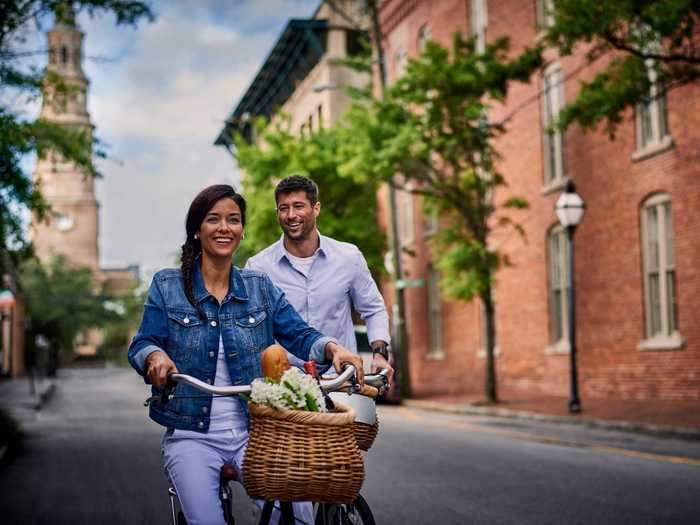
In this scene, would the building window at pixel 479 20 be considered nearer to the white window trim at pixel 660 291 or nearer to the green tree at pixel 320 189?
the green tree at pixel 320 189

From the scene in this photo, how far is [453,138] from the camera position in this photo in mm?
24094

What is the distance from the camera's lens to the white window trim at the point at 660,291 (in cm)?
2206

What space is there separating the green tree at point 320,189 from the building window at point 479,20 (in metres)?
4.85

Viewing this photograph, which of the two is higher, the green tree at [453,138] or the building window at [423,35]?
the building window at [423,35]

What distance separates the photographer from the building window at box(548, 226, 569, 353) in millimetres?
26609

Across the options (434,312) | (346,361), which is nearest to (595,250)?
(434,312)

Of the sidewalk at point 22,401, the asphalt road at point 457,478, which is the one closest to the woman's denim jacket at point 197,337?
the asphalt road at point 457,478

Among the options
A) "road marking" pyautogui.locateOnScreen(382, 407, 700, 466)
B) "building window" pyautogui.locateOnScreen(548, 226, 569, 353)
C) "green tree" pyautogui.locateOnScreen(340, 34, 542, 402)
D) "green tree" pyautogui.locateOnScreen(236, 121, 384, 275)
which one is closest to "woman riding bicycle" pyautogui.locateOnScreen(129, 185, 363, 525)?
"road marking" pyautogui.locateOnScreen(382, 407, 700, 466)

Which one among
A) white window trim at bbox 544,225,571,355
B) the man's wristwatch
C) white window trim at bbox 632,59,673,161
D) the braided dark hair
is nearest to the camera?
the braided dark hair

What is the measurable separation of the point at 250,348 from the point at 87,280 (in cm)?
8307

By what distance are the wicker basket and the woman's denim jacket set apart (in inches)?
20.0

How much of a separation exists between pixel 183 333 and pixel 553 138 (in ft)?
76.7

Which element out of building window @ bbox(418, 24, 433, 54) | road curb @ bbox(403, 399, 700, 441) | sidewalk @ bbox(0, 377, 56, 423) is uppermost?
building window @ bbox(418, 24, 433, 54)

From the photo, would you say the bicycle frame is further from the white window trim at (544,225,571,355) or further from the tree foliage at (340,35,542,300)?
the white window trim at (544,225,571,355)
